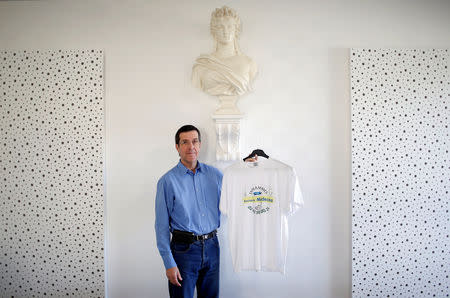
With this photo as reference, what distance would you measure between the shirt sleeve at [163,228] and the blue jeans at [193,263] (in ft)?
0.26

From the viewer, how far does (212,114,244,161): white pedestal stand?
2438 millimetres

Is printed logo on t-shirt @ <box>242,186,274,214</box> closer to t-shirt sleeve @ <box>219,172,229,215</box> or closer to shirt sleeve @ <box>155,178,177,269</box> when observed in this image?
t-shirt sleeve @ <box>219,172,229,215</box>

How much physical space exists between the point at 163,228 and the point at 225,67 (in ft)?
4.49

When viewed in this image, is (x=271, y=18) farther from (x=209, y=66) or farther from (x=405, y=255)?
(x=405, y=255)

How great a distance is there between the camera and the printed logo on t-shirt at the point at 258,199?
7.13 feet

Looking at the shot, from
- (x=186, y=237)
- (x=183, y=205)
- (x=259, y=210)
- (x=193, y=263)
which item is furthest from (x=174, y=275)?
(x=259, y=210)

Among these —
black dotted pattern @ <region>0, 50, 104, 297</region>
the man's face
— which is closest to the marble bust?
the man's face

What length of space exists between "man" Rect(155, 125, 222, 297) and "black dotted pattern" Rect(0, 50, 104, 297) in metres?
0.79

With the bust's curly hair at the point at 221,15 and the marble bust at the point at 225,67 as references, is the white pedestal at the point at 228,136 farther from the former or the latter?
the bust's curly hair at the point at 221,15

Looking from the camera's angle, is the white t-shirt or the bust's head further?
the bust's head

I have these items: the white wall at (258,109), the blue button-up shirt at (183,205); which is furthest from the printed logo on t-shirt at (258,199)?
the white wall at (258,109)

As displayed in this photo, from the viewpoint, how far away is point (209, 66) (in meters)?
2.48

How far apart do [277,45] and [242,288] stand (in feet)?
7.07

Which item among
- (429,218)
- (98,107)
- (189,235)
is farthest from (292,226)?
(98,107)
